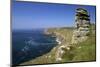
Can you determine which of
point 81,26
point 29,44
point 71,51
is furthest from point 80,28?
point 29,44

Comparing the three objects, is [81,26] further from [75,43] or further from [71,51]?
[71,51]

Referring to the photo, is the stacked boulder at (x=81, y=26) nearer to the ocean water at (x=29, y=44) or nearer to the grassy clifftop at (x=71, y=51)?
the grassy clifftop at (x=71, y=51)

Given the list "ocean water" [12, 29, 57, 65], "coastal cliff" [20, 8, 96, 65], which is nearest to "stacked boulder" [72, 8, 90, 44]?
"coastal cliff" [20, 8, 96, 65]

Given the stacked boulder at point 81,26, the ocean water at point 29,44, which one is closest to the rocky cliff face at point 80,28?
the stacked boulder at point 81,26

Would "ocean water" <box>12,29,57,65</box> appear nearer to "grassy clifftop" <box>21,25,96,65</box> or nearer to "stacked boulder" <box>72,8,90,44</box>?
"grassy clifftop" <box>21,25,96,65</box>

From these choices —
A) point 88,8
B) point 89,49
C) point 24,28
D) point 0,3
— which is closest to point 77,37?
point 89,49
